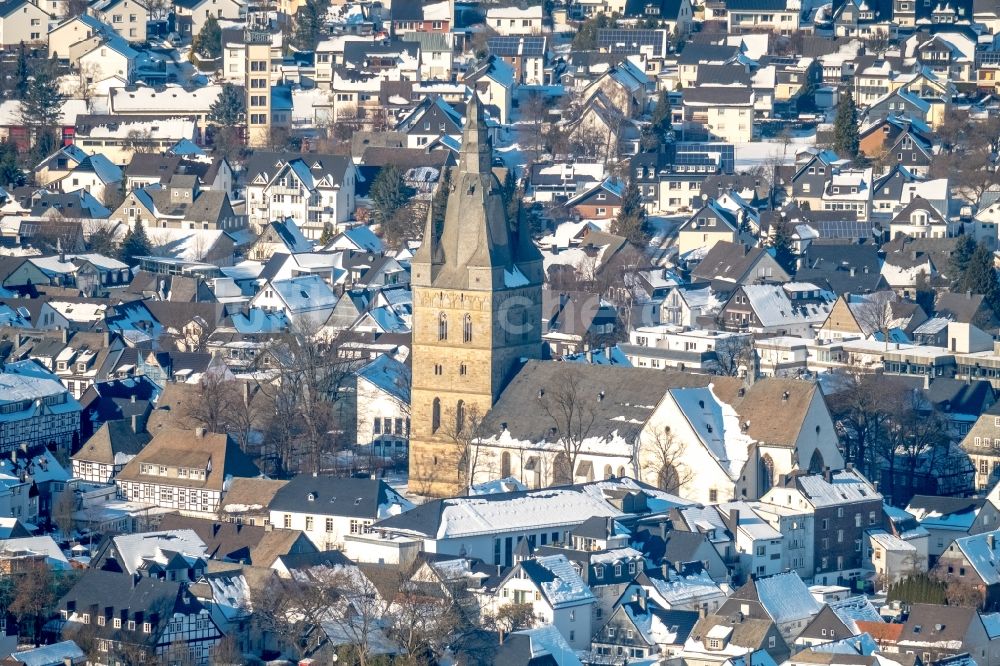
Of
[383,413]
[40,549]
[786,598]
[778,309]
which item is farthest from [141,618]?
[778,309]

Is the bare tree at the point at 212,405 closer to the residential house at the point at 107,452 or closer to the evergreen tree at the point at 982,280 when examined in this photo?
the residential house at the point at 107,452

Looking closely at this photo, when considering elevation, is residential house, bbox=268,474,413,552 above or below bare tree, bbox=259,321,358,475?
above

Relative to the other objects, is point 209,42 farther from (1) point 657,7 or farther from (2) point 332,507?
(2) point 332,507

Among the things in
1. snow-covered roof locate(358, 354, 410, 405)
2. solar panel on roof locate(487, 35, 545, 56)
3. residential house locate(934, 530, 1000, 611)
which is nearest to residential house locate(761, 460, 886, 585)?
residential house locate(934, 530, 1000, 611)

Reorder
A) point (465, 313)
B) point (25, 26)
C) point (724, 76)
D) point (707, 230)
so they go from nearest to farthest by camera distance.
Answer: point (465, 313), point (707, 230), point (724, 76), point (25, 26)

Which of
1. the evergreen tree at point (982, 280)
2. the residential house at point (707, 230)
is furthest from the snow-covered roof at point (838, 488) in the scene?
the residential house at point (707, 230)

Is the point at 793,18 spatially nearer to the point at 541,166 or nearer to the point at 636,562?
the point at 541,166

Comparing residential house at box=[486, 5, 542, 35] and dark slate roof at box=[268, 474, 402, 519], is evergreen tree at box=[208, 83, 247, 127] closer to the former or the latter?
residential house at box=[486, 5, 542, 35]
